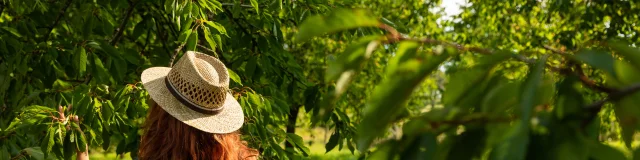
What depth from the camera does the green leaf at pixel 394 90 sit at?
0.81m

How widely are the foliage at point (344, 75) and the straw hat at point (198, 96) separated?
490 mm

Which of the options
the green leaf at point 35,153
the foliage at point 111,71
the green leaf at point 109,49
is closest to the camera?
the green leaf at point 35,153

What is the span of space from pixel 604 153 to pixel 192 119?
245 centimetres

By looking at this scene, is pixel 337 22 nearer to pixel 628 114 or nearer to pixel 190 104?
pixel 628 114

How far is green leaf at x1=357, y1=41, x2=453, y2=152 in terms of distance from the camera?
810 mm

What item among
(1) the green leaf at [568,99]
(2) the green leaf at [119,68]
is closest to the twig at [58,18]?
(2) the green leaf at [119,68]

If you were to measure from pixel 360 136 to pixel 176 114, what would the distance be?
7.66 feet

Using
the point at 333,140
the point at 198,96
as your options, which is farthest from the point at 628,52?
the point at 333,140

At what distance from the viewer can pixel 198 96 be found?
333cm

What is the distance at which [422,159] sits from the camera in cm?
80

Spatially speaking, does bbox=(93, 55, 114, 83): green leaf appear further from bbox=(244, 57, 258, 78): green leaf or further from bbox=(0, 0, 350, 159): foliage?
bbox=(244, 57, 258, 78): green leaf

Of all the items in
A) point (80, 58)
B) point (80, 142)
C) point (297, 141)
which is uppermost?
point (80, 142)

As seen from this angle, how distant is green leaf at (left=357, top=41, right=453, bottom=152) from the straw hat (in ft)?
7.55

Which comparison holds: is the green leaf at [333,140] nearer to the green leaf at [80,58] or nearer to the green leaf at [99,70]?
the green leaf at [99,70]
